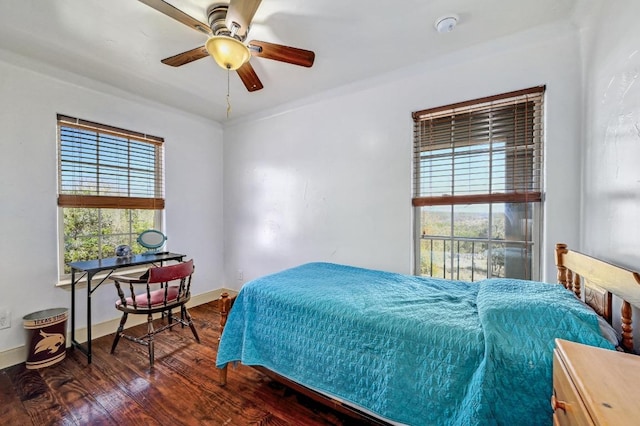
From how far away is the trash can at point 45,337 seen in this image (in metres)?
2.12

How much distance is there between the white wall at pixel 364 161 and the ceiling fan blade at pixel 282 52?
999 millimetres

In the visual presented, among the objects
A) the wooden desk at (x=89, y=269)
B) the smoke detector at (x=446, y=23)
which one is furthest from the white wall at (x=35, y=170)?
the smoke detector at (x=446, y=23)

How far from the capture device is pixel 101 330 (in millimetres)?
2684

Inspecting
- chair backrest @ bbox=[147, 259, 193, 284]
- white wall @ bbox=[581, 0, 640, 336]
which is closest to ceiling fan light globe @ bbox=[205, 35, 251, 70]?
chair backrest @ bbox=[147, 259, 193, 284]

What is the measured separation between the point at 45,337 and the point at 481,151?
150 inches

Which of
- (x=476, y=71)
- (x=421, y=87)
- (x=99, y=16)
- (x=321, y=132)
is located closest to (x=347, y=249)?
(x=321, y=132)

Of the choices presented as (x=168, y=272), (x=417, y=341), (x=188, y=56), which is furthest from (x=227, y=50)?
(x=417, y=341)

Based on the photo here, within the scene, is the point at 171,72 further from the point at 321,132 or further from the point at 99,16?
the point at 321,132

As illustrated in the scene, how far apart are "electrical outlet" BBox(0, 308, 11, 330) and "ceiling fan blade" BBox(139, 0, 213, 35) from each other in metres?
2.61

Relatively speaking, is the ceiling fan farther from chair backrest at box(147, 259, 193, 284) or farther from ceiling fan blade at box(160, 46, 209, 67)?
chair backrest at box(147, 259, 193, 284)

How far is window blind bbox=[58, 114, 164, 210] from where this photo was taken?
8.20 ft

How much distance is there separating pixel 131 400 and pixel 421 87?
3.21m

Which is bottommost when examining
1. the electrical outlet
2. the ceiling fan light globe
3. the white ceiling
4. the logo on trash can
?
the logo on trash can

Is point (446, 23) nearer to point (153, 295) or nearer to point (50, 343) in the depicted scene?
point (153, 295)
